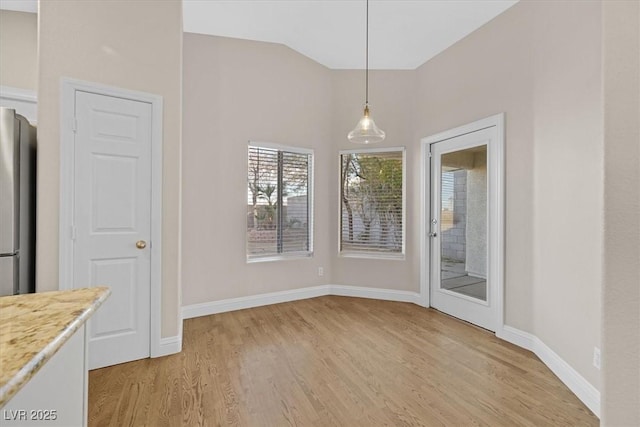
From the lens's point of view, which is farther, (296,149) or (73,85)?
(296,149)

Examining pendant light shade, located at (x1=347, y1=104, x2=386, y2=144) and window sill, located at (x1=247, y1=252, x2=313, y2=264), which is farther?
window sill, located at (x1=247, y1=252, x2=313, y2=264)

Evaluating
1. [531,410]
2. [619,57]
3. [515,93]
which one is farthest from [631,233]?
[515,93]

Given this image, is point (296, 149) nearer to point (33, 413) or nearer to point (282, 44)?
point (282, 44)

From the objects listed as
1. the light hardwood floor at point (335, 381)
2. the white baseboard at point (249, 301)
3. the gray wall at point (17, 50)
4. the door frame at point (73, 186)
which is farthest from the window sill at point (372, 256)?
the gray wall at point (17, 50)

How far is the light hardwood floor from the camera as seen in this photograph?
1.95 metres

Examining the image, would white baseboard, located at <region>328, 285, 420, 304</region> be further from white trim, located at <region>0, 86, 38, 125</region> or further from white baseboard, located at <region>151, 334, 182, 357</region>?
white trim, located at <region>0, 86, 38, 125</region>

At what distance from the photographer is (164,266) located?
9.09 feet

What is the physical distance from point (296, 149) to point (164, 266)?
7.58 feet

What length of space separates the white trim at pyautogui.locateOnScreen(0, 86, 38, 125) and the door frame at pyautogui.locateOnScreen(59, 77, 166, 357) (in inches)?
33.1

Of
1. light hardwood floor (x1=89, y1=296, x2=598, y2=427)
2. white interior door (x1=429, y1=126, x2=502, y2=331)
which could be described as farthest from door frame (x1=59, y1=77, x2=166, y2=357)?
white interior door (x1=429, y1=126, x2=502, y2=331)

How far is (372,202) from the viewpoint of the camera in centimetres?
451

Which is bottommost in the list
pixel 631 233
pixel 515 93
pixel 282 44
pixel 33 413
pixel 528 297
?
pixel 528 297

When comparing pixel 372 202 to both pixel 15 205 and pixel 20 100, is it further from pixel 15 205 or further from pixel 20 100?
pixel 20 100

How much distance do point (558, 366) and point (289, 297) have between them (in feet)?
9.60
